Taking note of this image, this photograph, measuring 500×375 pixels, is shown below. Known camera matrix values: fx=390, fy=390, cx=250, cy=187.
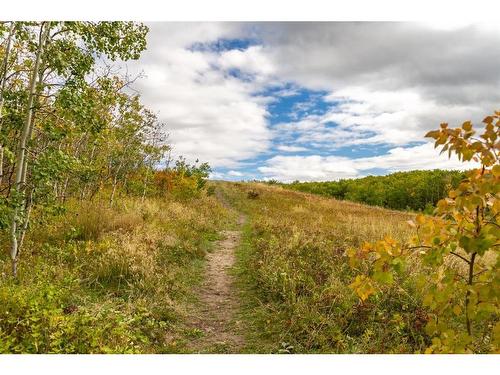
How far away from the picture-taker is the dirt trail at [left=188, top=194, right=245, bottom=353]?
17.6ft

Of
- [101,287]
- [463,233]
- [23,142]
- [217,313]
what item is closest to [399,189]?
[217,313]

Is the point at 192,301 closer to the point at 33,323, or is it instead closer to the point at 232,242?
the point at 33,323

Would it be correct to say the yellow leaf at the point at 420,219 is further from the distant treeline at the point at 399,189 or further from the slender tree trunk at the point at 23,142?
the distant treeline at the point at 399,189

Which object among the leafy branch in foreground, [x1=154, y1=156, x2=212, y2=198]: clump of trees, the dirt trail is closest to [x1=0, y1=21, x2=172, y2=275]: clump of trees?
the dirt trail

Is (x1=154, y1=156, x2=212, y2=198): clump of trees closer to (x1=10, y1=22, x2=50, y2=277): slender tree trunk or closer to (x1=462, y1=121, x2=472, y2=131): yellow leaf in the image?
(x1=10, y1=22, x2=50, y2=277): slender tree trunk

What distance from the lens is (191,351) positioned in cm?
515

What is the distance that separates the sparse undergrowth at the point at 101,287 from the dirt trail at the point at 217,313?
0.89ft

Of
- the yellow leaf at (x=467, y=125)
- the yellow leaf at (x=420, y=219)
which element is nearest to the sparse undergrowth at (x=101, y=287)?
the yellow leaf at (x=420, y=219)

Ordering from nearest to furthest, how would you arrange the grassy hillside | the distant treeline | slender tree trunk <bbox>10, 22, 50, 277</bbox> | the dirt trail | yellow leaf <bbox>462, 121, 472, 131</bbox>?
yellow leaf <bbox>462, 121, 472, 131</bbox>, the grassy hillside, the dirt trail, slender tree trunk <bbox>10, 22, 50, 277</bbox>, the distant treeline

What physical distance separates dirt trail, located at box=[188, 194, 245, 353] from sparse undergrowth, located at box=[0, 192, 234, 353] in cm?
27

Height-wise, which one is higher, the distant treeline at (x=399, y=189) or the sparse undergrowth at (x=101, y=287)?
the distant treeline at (x=399, y=189)

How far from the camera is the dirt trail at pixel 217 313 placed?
5.38 meters

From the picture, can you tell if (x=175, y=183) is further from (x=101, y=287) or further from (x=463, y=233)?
(x=463, y=233)
